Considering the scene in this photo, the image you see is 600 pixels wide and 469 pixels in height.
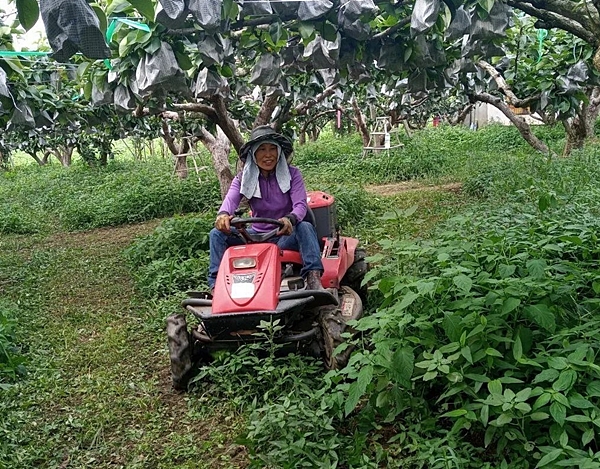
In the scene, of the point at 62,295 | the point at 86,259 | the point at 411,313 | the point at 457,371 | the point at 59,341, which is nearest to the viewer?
the point at 457,371

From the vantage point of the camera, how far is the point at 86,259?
761 cm

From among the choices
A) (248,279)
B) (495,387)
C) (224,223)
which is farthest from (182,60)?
(495,387)

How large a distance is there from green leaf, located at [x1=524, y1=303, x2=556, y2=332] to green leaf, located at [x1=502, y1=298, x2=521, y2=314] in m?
0.08

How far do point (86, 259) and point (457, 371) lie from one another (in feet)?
19.4

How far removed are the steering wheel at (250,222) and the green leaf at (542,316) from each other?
5.44 ft

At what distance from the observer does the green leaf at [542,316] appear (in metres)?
2.78

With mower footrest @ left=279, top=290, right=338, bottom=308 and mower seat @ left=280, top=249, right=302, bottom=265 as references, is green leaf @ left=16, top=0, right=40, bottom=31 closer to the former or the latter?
mower footrest @ left=279, top=290, right=338, bottom=308

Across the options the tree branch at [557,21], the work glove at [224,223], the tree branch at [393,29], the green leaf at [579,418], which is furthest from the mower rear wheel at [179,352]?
the tree branch at [557,21]

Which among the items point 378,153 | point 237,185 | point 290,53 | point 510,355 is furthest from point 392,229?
point 378,153

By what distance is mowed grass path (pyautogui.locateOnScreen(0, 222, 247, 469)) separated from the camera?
310 centimetres

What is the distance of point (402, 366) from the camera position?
9.30 feet

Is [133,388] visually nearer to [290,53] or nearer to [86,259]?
[290,53]

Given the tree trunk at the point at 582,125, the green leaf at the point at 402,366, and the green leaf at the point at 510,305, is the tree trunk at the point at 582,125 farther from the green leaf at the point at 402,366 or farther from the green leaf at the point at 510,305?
the green leaf at the point at 402,366

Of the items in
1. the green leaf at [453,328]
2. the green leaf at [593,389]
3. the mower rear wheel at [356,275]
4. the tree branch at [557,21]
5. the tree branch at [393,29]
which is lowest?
the mower rear wheel at [356,275]
